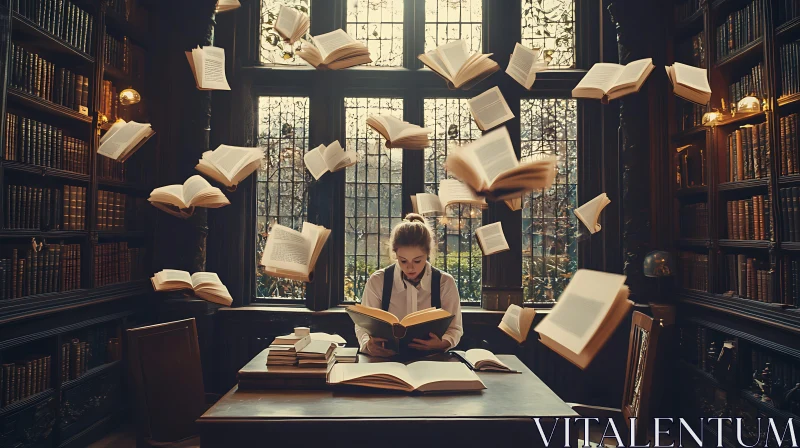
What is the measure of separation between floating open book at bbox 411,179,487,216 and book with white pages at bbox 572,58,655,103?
955mm

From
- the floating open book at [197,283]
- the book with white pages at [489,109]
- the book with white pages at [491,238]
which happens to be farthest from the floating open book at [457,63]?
the floating open book at [197,283]

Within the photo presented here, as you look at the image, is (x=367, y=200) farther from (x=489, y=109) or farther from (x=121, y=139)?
(x=121, y=139)

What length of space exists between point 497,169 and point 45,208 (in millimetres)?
2410

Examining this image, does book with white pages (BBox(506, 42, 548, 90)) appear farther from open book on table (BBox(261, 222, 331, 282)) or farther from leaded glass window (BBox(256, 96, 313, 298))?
open book on table (BBox(261, 222, 331, 282))

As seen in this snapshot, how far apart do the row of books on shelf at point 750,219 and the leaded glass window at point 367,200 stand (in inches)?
82.5

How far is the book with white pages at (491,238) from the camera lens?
12.0ft

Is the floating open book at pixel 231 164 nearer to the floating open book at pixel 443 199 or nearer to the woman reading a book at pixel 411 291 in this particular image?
the woman reading a book at pixel 411 291

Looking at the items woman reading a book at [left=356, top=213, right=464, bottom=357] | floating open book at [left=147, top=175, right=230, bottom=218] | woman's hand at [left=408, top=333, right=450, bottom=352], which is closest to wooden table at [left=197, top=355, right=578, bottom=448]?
woman's hand at [left=408, top=333, right=450, bottom=352]

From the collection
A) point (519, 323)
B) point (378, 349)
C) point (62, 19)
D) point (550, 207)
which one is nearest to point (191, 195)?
point (62, 19)

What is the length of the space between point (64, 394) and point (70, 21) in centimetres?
205

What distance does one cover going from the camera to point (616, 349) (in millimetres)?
3576

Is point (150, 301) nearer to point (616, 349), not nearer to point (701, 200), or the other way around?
point (616, 349)

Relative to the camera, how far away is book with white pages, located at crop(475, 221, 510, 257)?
144 inches

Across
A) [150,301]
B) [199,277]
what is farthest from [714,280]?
[150,301]
